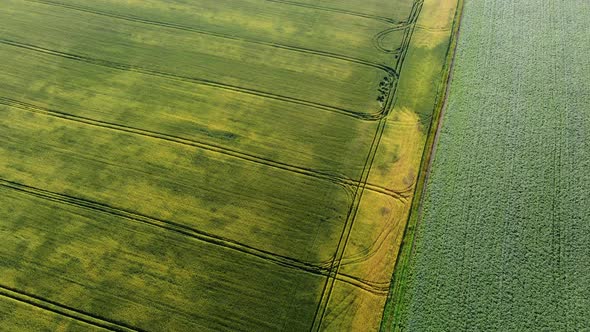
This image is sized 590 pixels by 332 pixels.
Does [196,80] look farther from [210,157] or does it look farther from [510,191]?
Answer: [510,191]

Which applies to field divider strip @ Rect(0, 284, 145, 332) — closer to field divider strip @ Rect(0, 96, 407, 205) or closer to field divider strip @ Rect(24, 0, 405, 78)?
field divider strip @ Rect(0, 96, 407, 205)

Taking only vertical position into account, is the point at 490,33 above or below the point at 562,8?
below

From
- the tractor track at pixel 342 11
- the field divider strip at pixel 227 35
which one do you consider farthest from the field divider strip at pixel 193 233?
the tractor track at pixel 342 11

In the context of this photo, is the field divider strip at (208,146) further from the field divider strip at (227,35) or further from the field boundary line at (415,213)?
the field divider strip at (227,35)

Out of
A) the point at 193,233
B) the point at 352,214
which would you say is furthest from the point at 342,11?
the point at 193,233

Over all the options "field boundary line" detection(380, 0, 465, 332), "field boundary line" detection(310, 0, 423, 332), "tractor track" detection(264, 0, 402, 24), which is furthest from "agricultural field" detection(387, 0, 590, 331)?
"tractor track" detection(264, 0, 402, 24)

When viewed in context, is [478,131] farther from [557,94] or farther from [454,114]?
[557,94]

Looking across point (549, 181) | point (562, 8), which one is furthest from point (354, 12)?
point (549, 181)
